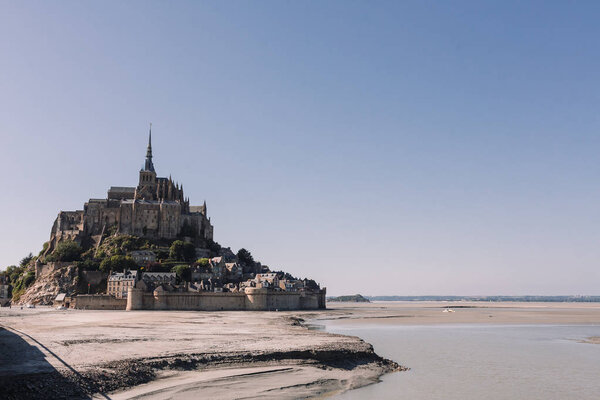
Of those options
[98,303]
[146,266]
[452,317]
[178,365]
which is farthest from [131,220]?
[178,365]

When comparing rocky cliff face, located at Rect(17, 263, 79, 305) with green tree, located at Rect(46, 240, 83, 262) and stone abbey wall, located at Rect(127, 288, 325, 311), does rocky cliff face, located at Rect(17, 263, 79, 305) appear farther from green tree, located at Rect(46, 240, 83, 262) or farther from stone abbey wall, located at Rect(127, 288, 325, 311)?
stone abbey wall, located at Rect(127, 288, 325, 311)

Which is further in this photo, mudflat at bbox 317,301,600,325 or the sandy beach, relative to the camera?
mudflat at bbox 317,301,600,325

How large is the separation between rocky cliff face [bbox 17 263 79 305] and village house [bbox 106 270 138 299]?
22.8 feet

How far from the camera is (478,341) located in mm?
45406

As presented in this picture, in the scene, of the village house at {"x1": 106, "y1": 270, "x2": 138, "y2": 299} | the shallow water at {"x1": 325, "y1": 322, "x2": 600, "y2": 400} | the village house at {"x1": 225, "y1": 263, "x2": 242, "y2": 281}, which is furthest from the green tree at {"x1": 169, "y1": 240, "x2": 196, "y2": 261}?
the shallow water at {"x1": 325, "y1": 322, "x2": 600, "y2": 400}

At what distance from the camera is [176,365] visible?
2483 centimetres

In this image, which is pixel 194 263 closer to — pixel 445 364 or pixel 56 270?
pixel 56 270

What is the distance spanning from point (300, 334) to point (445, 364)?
12099mm

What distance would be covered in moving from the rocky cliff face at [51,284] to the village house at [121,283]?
6.94m

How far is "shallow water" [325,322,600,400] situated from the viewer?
2381 cm

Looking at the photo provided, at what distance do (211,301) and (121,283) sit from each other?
15969mm

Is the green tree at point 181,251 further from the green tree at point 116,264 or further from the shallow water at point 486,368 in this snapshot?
the shallow water at point 486,368

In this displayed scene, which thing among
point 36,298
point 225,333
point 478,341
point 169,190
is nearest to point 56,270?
point 36,298

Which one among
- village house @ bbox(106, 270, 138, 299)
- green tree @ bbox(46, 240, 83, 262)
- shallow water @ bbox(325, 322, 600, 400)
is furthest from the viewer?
green tree @ bbox(46, 240, 83, 262)
